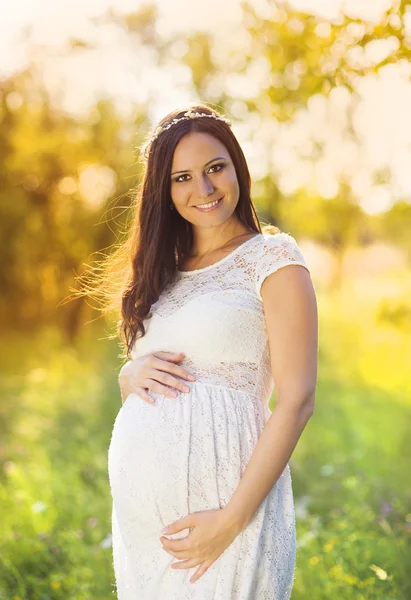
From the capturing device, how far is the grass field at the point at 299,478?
3547 mm

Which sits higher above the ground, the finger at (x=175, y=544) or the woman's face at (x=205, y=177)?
the woman's face at (x=205, y=177)

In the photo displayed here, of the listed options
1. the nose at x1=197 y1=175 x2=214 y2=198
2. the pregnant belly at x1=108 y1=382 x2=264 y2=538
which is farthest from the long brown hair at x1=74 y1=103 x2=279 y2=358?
the pregnant belly at x1=108 y1=382 x2=264 y2=538

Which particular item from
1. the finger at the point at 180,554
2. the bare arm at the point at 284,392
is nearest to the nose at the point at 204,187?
the bare arm at the point at 284,392

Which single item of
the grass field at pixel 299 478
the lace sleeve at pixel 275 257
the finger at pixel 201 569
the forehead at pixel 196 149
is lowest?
the grass field at pixel 299 478

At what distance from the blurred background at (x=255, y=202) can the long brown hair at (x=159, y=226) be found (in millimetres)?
243

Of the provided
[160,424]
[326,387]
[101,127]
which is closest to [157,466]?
[160,424]

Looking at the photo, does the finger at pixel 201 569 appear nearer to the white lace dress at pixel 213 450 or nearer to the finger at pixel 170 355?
the white lace dress at pixel 213 450

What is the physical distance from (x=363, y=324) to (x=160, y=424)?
1168 centimetres

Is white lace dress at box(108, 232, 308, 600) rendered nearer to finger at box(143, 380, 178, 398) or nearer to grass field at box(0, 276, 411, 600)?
finger at box(143, 380, 178, 398)

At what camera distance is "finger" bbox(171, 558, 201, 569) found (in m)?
2.08

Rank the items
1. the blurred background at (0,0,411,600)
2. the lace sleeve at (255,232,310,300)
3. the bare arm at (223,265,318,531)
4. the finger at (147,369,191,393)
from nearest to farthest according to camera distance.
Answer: the bare arm at (223,265,318,531) < the lace sleeve at (255,232,310,300) < the finger at (147,369,191,393) < the blurred background at (0,0,411,600)

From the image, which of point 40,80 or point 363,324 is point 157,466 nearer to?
point 40,80

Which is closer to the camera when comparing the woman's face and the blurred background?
the woman's face

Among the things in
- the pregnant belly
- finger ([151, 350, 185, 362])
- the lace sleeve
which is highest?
the lace sleeve
